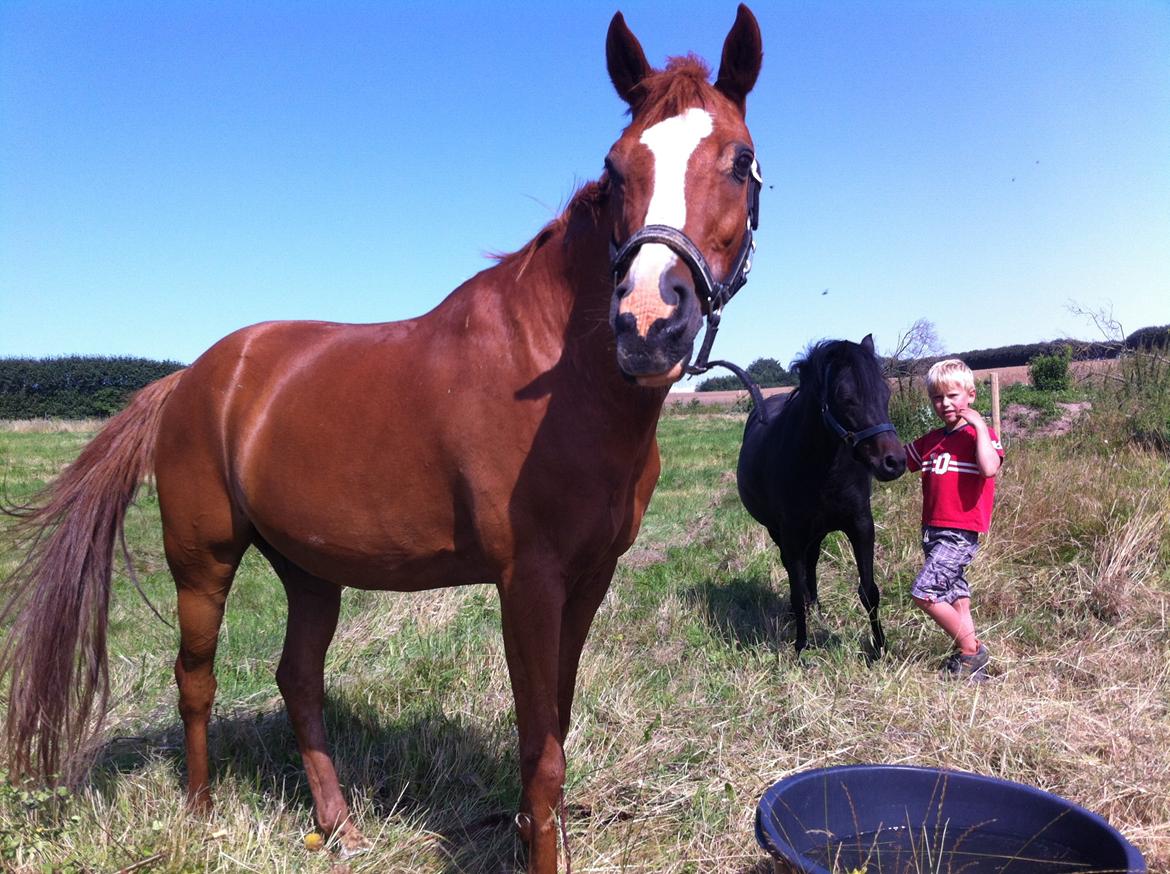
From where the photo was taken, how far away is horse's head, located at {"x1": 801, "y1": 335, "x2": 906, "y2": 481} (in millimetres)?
4195

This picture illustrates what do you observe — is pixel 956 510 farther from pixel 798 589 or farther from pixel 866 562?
pixel 798 589

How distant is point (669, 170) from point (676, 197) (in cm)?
8

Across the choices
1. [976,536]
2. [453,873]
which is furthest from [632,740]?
[976,536]

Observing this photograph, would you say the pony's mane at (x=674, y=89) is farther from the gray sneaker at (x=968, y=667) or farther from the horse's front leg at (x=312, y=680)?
the gray sneaker at (x=968, y=667)

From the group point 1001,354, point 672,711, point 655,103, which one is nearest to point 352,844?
point 672,711

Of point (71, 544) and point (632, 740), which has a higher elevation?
point (71, 544)

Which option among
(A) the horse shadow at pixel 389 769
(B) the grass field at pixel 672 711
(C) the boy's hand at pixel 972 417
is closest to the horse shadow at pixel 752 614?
(B) the grass field at pixel 672 711

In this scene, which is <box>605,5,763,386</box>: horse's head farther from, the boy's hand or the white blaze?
the boy's hand

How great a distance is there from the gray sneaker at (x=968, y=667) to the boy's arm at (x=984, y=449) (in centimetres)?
97

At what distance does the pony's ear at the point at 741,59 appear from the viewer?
219 cm

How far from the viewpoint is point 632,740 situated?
3.45m

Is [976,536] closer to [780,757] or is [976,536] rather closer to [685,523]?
[780,757]

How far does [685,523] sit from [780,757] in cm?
601

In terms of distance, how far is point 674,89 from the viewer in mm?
2088
